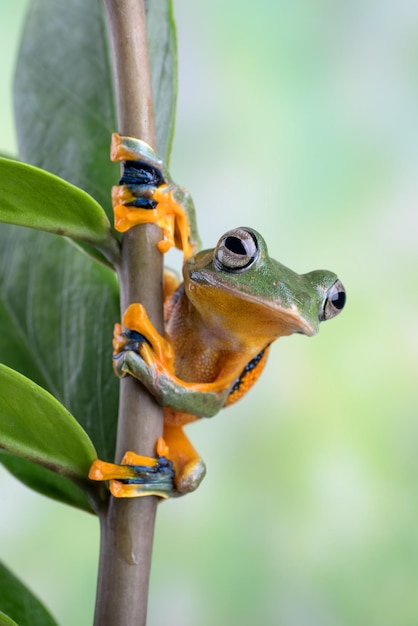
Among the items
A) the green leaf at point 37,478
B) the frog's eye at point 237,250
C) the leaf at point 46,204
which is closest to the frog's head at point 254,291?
the frog's eye at point 237,250

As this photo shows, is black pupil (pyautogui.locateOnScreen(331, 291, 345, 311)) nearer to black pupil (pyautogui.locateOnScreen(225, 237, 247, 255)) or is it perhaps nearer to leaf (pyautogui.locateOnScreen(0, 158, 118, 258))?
black pupil (pyautogui.locateOnScreen(225, 237, 247, 255))

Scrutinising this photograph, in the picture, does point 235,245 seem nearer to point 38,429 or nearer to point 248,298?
point 248,298

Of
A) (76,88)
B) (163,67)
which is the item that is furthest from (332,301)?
(76,88)

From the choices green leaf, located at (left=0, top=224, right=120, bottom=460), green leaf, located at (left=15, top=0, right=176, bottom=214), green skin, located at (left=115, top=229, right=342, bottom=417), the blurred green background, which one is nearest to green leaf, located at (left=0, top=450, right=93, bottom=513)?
green leaf, located at (left=0, top=224, right=120, bottom=460)

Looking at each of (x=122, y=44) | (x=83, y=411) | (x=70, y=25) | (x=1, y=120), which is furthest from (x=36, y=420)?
(x=1, y=120)

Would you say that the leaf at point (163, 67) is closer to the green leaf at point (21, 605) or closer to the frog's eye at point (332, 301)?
the frog's eye at point (332, 301)

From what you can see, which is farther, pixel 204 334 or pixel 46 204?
pixel 204 334

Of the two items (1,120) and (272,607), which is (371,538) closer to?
(272,607)
